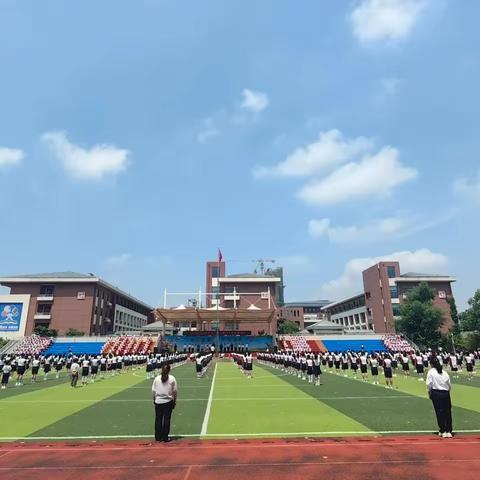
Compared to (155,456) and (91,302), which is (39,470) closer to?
(155,456)

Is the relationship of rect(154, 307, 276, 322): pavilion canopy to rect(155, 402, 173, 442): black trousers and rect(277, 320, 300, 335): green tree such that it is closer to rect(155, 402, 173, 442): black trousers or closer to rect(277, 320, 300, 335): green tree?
rect(277, 320, 300, 335): green tree

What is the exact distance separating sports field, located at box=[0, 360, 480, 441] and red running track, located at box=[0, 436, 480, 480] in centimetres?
102

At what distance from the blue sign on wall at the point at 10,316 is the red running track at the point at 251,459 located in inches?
2536

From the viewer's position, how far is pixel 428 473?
6.09m

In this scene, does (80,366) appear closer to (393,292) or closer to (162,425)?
(162,425)

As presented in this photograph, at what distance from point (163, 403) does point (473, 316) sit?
2294 inches

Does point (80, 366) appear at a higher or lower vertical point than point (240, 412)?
higher

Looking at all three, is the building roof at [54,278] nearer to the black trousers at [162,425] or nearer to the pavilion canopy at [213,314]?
the pavilion canopy at [213,314]

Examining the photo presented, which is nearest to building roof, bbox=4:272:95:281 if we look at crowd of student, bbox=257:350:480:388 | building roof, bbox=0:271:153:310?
building roof, bbox=0:271:153:310

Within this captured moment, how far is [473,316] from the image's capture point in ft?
180

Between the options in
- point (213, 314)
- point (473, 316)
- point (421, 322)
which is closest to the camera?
point (473, 316)

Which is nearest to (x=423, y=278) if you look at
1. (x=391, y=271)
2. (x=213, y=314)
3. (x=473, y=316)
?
(x=391, y=271)

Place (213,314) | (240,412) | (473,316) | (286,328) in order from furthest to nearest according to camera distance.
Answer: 1. (286,328)
2. (213,314)
3. (473,316)
4. (240,412)

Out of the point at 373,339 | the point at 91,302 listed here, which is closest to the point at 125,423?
the point at 373,339
